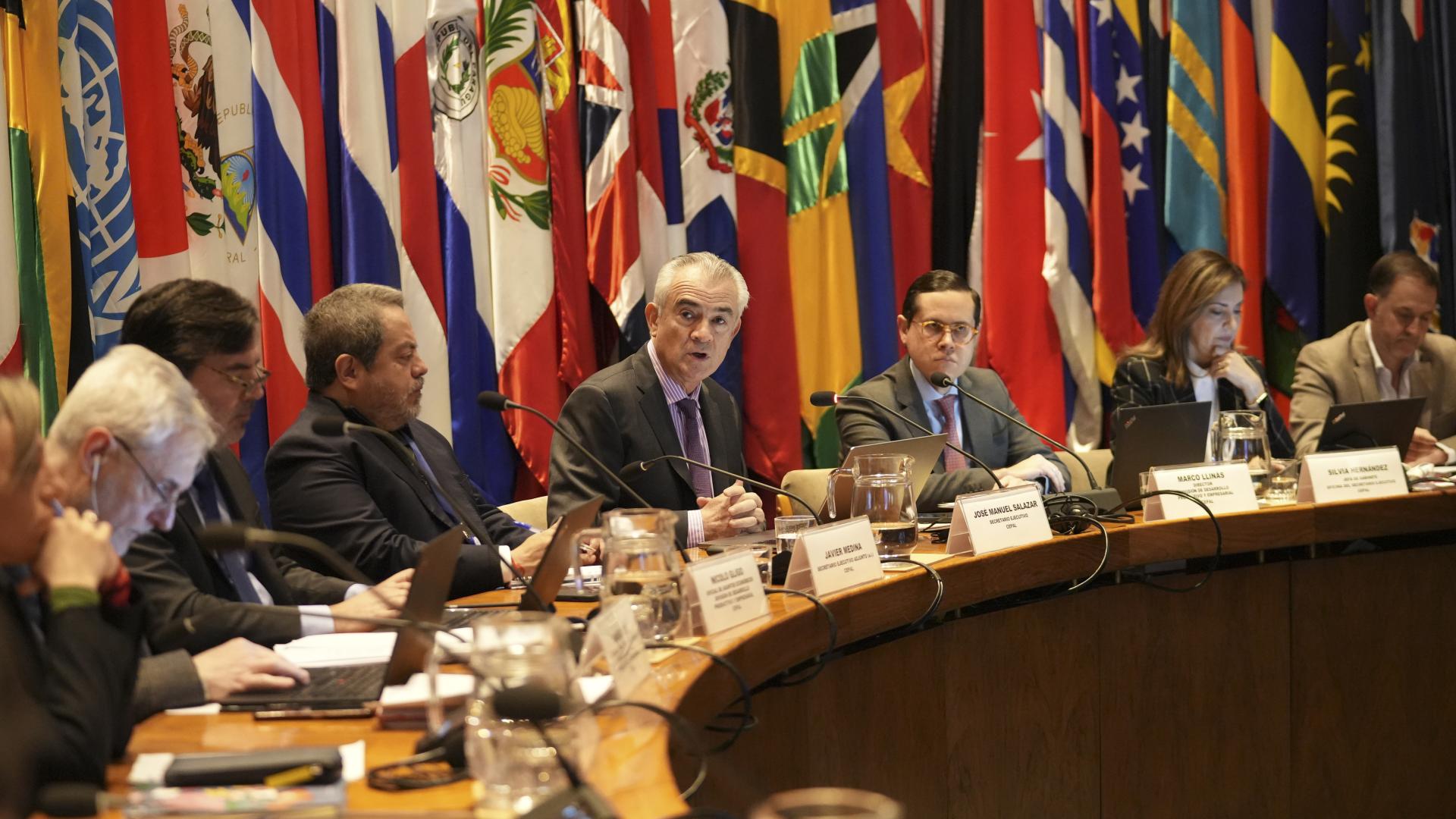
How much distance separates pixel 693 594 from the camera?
187 centimetres

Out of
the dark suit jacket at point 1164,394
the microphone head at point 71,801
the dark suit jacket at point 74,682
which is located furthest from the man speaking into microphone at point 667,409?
the microphone head at point 71,801

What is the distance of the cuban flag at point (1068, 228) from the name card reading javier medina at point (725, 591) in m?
3.25

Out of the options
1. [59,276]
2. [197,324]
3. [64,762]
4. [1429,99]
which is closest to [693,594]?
[64,762]

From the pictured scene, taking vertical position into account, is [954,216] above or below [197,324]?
above

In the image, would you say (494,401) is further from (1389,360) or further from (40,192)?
(1389,360)

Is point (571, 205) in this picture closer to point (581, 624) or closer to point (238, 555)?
point (238, 555)

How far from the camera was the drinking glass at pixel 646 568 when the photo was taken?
73.0 inches

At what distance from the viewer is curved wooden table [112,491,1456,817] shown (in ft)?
7.53

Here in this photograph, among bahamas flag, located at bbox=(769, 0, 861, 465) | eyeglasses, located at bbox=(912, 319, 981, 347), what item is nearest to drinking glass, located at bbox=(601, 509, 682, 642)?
eyeglasses, located at bbox=(912, 319, 981, 347)

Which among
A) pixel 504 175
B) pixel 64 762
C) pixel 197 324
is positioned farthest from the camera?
pixel 504 175

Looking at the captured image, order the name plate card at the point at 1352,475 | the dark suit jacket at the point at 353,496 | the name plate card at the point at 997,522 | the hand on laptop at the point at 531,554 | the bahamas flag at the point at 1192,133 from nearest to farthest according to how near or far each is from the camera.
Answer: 1. the name plate card at the point at 997,522
2. the hand on laptop at the point at 531,554
3. the dark suit jacket at the point at 353,496
4. the name plate card at the point at 1352,475
5. the bahamas flag at the point at 1192,133

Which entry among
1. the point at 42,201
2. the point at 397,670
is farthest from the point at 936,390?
the point at 397,670

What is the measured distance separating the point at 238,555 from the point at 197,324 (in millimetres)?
411

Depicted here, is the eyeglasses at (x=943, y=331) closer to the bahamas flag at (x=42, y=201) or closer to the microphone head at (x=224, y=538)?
the bahamas flag at (x=42, y=201)
